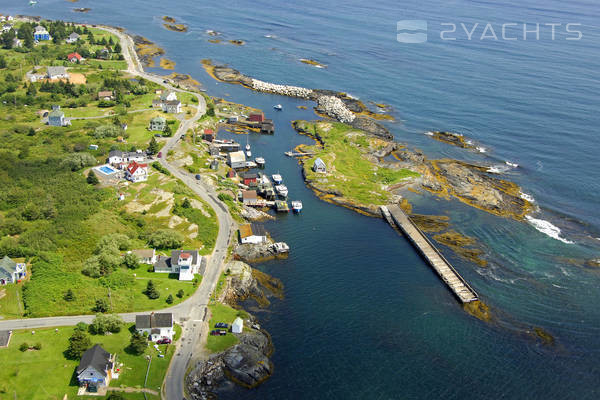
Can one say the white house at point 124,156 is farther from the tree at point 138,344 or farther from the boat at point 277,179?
the tree at point 138,344

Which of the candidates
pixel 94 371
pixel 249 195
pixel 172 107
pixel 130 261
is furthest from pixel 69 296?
pixel 172 107

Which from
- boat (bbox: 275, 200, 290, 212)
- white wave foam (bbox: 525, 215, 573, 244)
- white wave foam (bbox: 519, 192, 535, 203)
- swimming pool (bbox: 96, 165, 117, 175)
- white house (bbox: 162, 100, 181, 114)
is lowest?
white wave foam (bbox: 525, 215, 573, 244)

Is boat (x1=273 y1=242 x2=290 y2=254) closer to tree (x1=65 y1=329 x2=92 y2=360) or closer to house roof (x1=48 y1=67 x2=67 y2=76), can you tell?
tree (x1=65 y1=329 x2=92 y2=360)

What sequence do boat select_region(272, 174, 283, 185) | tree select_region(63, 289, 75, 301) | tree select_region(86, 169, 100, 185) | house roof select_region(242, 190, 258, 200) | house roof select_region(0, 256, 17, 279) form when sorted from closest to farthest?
tree select_region(63, 289, 75, 301), house roof select_region(0, 256, 17, 279), tree select_region(86, 169, 100, 185), house roof select_region(242, 190, 258, 200), boat select_region(272, 174, 283, 185)

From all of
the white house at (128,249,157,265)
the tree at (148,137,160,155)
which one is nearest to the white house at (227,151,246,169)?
the tree at (148,137,160,155)

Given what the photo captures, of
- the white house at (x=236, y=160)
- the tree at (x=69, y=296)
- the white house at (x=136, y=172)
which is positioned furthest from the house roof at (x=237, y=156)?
the tree at (x=69, y=296)

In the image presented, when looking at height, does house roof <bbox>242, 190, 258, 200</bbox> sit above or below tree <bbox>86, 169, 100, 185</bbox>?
below
